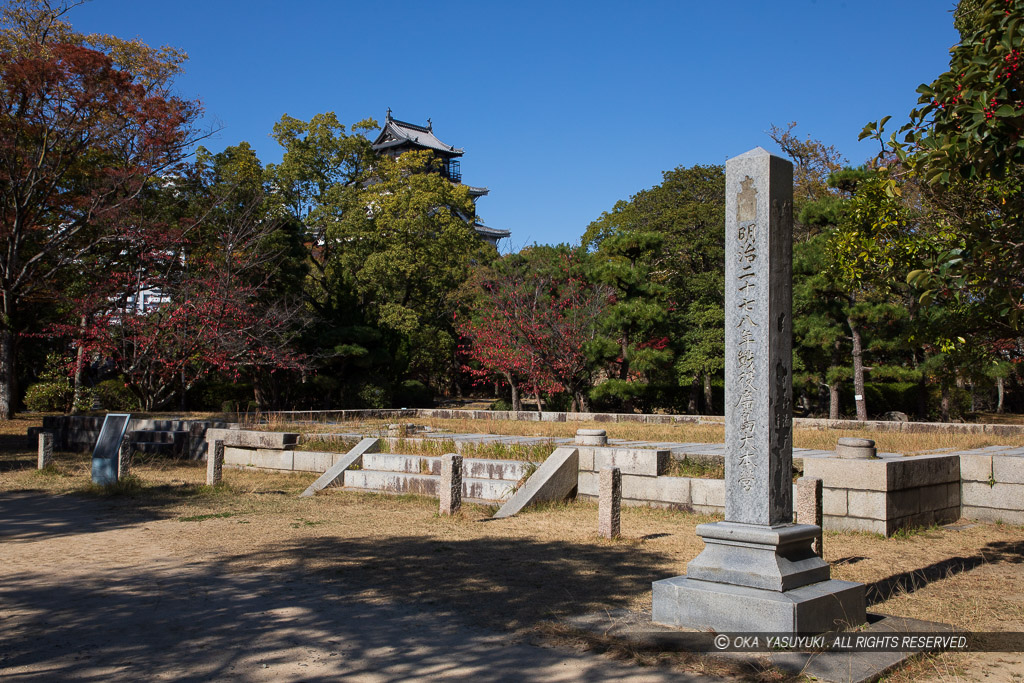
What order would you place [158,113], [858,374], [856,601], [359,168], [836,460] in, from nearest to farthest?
[856,601] → [836,460] → [158,113] → [858,374] → [359,168]

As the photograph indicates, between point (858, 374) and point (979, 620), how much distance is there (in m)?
19.0

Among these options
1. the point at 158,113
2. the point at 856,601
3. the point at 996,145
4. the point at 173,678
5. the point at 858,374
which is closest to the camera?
the point at 173,678

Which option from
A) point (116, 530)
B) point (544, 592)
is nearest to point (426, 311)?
point (116, 530)

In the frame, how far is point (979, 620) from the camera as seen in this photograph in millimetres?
5719

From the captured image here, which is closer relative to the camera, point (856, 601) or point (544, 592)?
point (856, 601)

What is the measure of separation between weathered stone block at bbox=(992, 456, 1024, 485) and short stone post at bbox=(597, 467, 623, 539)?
15.5ft

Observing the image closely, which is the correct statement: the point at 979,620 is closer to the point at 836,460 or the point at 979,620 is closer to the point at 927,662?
the point at 927,662

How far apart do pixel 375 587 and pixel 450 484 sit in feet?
11.2

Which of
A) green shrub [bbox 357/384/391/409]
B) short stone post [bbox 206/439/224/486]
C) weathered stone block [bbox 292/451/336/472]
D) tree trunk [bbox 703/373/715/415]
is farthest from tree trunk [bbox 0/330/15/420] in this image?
tree trunk [bbox 703/373/715/415]

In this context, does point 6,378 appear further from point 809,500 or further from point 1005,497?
point 1005,497

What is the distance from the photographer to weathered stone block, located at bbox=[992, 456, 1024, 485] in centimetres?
945

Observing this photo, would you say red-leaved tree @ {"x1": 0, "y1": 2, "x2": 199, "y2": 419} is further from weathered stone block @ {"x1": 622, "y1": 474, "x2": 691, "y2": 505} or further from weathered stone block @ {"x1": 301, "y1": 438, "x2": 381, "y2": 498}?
weathered stone block @ {"x1": 622, "y1": 474, "x2": 691, "y2": 505}

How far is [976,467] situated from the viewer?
9805 mm

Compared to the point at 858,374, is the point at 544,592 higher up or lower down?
lower down
